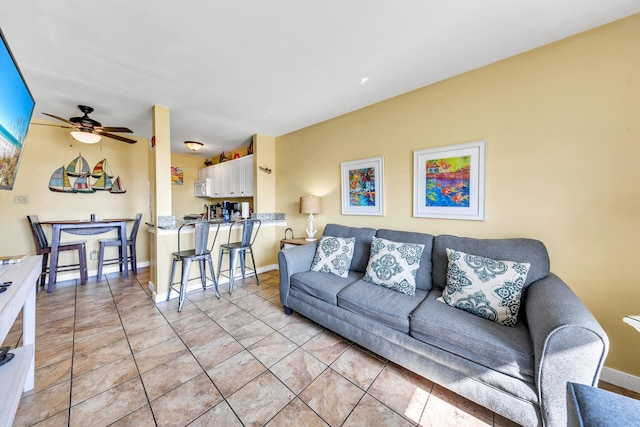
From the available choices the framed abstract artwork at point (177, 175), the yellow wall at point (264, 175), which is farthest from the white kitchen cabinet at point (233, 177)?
Result: the framed abstract artwork at point (177, 175)

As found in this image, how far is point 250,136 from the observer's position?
13.2 feet

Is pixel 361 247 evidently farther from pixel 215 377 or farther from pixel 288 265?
pixel 215 377

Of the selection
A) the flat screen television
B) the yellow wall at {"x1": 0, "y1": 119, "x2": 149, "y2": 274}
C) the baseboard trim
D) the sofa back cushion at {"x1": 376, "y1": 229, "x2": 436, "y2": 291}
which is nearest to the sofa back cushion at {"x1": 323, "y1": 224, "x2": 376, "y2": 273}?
the sofa back cushion at {"x1": 376, "y1": 229, "x2": 436, "y2": 291}

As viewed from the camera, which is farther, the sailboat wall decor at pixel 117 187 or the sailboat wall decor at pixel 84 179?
the sailboat wall decor at pixel 117 187

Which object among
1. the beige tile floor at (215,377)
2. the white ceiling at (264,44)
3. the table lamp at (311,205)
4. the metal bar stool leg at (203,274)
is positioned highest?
the white ceiling at (264,44)

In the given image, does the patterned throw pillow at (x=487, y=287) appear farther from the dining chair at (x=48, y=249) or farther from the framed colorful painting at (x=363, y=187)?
the dining chair at (x=48, y=249)

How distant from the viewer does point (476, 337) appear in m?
1.30

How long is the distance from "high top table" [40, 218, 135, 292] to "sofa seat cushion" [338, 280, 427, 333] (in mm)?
3709

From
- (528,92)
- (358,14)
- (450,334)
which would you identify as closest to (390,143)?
(528,92)

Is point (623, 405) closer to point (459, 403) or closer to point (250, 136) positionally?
point (459, 403)

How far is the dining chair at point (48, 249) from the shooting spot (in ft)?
9.73

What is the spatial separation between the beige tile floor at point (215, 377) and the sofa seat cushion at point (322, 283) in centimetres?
37

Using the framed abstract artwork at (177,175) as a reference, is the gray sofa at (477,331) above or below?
below

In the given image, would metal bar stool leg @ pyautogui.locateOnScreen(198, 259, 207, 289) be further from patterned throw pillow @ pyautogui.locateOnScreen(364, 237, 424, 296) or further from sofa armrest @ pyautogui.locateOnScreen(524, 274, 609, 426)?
sofa armrest @ pyautogui.locateOnScreen(524, 274, 609, 426)
